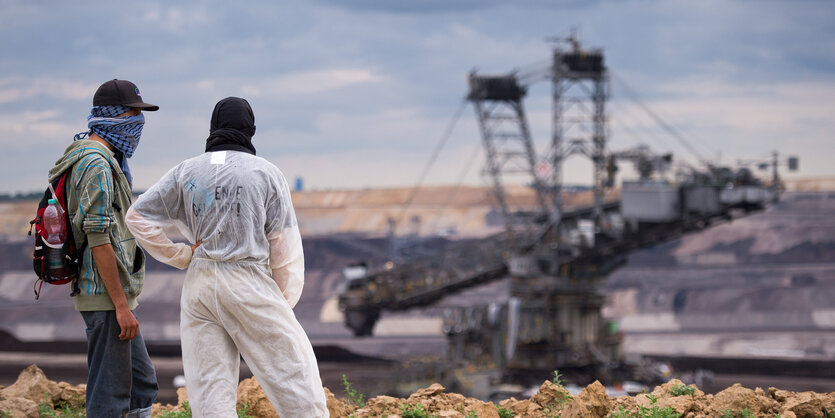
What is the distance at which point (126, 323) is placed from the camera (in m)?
4.05

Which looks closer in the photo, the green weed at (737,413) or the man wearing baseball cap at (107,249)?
the man wearing baseball cap at (107,249)

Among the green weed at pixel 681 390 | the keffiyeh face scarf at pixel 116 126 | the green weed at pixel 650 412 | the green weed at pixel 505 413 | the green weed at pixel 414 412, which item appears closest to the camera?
the keffiyeh face scarf at pixel 116 126

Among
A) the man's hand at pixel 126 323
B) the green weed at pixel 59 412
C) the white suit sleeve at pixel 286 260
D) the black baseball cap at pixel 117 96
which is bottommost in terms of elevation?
the green weed at pixel 59 412

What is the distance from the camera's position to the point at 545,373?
96.8 ft

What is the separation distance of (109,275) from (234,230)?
2.19ft

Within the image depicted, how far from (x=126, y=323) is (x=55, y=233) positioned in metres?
0.54

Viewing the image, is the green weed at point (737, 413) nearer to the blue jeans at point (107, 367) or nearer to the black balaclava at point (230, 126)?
the black balaclava at point (230, 126)

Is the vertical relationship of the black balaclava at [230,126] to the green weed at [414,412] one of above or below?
above

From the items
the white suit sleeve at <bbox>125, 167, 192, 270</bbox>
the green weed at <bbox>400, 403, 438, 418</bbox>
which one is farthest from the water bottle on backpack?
the green weed at <bbox>400, 403, 438, 418</bbox>

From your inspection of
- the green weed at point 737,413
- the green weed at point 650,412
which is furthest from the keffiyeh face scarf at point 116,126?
the green weed at point 737,413

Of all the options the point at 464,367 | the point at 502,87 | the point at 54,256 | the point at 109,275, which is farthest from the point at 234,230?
the point at 502,87

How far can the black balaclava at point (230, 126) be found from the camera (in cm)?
397

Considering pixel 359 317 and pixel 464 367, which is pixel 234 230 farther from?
pixel 359 317

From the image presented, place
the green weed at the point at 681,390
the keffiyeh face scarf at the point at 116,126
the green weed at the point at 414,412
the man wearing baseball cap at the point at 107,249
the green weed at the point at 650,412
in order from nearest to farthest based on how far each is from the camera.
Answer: the man wearing baseball cap at the point at 107,249 → the keffiyeh face scarf at the point at 116,126 → the green weed at the point at 650,412 → the green weed at the point at 414,412 → the green weed at the point at 681,390
